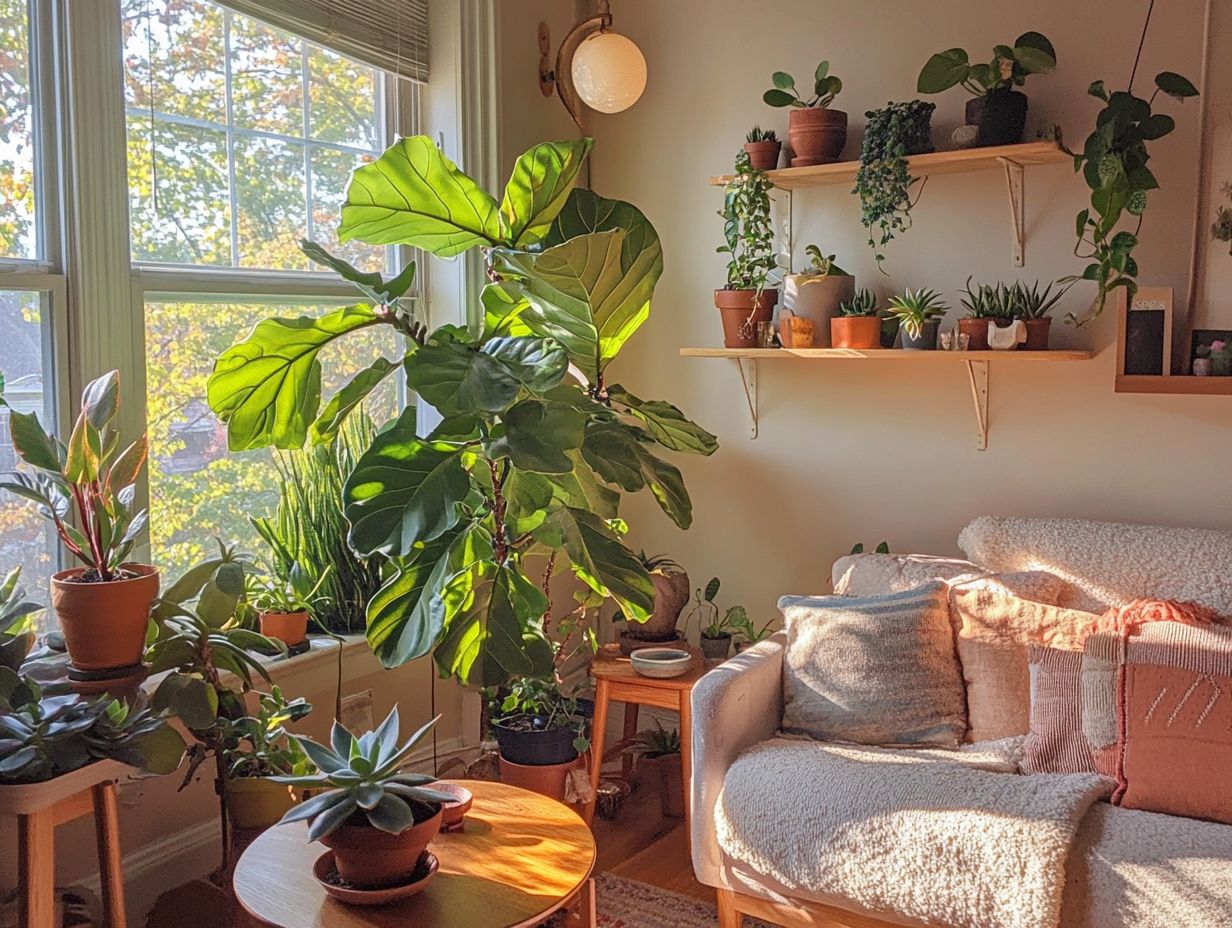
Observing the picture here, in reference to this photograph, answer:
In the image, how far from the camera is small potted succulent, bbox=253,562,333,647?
265 centimetres

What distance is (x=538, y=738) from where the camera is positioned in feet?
8.68

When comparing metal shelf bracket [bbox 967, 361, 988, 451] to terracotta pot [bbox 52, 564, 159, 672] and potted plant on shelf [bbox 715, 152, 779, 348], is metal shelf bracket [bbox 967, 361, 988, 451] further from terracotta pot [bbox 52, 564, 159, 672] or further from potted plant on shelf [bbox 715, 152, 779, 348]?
terracotta pot [bbox 52, 564, 159, 672]

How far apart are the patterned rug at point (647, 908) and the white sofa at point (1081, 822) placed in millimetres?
148

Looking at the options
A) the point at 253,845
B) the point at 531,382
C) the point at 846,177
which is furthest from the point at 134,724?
the point at 846,177

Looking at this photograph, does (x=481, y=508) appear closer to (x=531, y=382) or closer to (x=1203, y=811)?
(x=531, y=382)

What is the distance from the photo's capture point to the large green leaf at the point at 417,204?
2.12m

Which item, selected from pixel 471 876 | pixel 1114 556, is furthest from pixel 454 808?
pixel 1114 556

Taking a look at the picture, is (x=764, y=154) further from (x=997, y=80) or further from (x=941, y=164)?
(x=997, y=80)

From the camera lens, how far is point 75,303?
2281 millimetres

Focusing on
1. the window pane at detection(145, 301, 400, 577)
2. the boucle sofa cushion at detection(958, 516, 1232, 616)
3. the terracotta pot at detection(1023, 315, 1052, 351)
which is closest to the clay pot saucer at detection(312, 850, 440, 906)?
the window pane at detection(145, 301, 400, 577)

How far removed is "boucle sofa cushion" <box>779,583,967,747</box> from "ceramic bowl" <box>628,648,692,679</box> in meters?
0.30

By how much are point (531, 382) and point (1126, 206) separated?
1521 millimetres

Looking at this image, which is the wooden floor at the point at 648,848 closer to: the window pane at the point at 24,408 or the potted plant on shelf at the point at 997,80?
the window pane at the point at 24,408

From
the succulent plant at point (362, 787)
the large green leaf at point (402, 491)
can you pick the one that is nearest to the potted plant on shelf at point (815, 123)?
the large green leaf at point (402, 491)
